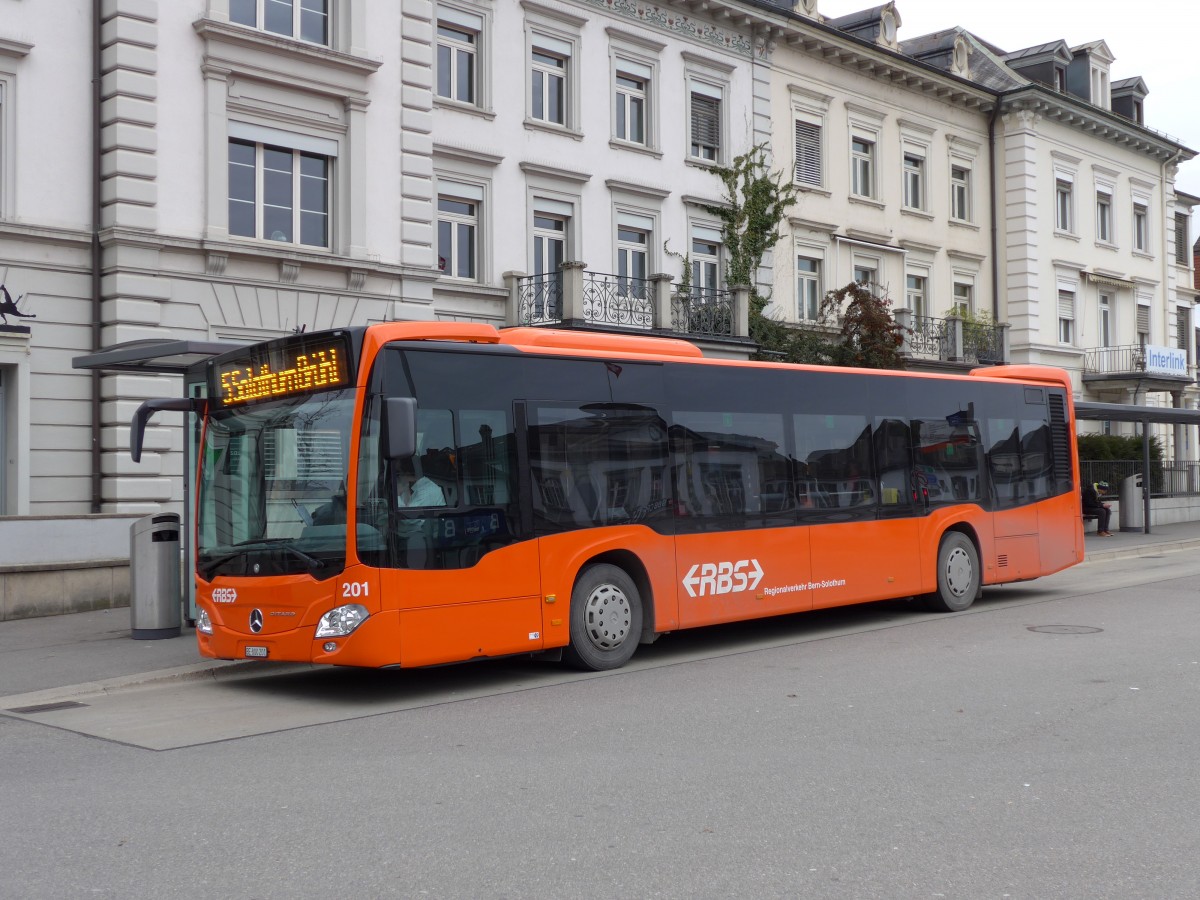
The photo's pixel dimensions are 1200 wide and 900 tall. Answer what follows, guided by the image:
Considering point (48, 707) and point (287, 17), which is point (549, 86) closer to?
point (287, 17)

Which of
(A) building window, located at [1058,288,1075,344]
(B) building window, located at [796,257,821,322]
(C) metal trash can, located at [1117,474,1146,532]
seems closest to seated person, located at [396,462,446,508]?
(B) building window, located at [796,257,821,322]

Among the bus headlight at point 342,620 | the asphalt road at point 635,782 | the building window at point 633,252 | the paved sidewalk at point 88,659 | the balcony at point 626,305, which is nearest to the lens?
the asphalt road at point 635,782

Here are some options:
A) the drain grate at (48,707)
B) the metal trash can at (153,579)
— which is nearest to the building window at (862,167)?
the metal trash can at (153,579)

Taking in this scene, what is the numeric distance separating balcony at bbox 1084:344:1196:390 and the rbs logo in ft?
101

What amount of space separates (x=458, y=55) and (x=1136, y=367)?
1015 inches

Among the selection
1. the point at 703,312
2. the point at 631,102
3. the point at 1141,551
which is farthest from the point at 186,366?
the point at 1141,551

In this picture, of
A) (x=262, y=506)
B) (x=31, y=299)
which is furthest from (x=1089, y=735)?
(x=31, y=299)

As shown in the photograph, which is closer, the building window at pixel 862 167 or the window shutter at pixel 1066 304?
the building window at pixel 862 167

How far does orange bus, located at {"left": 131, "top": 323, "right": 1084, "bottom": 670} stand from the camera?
970 cm

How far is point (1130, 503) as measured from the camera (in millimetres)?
30984

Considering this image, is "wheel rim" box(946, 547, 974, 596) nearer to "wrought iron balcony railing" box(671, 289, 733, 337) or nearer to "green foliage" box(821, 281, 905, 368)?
"wrought iron balcony railing" box(671, 289, 733, 337)

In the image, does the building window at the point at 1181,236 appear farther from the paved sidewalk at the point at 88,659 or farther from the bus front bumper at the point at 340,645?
the bus front bumper at the point at 340,645

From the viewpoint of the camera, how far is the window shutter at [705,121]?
92.8 ft

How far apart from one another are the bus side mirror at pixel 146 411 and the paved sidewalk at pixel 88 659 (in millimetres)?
1865
